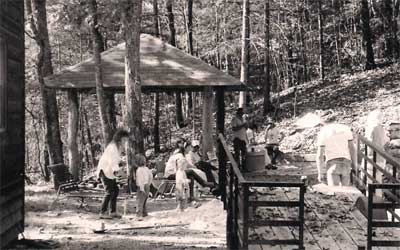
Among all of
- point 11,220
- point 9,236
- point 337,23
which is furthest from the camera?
point 337,23

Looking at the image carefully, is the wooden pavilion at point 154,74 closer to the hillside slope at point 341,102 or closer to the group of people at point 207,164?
the group of people at point 207,164

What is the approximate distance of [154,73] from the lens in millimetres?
16781

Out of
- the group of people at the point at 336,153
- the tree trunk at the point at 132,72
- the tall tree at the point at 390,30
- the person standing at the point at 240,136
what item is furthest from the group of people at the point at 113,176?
the tall tree at the point at 390,30

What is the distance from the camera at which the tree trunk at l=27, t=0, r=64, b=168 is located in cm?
1773

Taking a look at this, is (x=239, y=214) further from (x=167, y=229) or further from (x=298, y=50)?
(x=298, y=50)

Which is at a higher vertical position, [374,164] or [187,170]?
[374,164]

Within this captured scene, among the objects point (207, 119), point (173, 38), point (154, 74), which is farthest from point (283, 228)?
point (173, 38)

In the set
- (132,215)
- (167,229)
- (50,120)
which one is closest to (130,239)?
(167,229)

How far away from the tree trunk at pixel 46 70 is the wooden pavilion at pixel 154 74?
167cm

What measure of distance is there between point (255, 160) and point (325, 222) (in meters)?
7.35

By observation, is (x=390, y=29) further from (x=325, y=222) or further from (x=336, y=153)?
(x=325, y=222)

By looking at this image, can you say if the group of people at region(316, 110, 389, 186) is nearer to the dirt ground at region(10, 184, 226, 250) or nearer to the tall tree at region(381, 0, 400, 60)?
the dirt ground at region(10, 184, 226, 250)

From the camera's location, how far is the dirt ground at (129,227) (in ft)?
30.9

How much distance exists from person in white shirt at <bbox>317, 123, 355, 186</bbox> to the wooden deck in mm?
369
